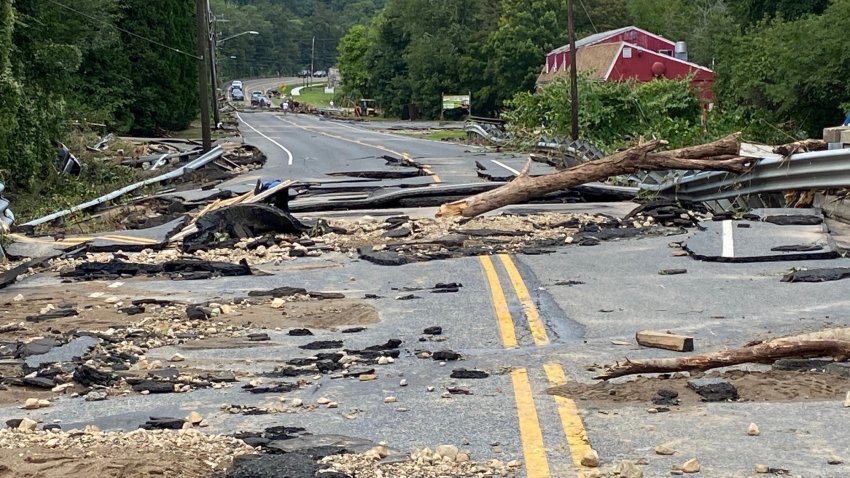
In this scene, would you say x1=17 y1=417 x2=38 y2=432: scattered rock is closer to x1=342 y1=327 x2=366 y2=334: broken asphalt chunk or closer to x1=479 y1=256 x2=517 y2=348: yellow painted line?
x1=342 y1=327 x2=366 y2=334: broken asphalt chunk

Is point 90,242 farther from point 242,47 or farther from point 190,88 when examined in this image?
point 242,47

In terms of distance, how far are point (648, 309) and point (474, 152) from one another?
30700mm

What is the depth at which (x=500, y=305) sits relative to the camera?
1006 centimetres

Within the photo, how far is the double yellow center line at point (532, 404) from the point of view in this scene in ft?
17.6

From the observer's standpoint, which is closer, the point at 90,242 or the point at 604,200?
the point at 90,242

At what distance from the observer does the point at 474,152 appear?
40.1 m

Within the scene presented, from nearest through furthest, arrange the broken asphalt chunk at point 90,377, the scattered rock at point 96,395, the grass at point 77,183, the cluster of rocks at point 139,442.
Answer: the cluster of rocks at point 139,442, the scattered rock at point 96,395, the broken asphalt chunk at point 90,377, the grass at point 77,183

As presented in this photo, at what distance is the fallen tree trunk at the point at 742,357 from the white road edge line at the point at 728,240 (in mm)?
5136

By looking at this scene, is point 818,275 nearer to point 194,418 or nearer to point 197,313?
point 197,313

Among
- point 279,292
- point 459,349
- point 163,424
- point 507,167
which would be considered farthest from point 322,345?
point 507,167

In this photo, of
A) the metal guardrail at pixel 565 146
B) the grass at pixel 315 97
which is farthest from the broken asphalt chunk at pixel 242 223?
the grass at pixel 315 97

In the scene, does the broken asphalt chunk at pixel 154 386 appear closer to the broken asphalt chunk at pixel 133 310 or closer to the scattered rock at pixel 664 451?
the broken asphalt chunk at pixel 133 310

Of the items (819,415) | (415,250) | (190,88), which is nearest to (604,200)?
(415,250)

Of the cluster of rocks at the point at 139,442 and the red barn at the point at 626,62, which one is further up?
the red barn at the point at 626,62
